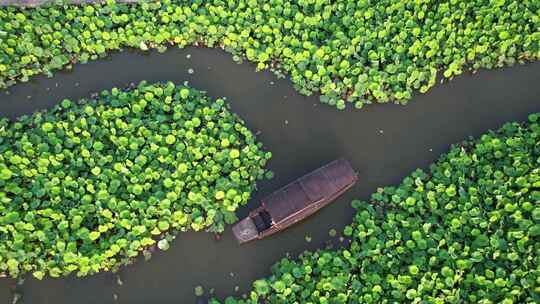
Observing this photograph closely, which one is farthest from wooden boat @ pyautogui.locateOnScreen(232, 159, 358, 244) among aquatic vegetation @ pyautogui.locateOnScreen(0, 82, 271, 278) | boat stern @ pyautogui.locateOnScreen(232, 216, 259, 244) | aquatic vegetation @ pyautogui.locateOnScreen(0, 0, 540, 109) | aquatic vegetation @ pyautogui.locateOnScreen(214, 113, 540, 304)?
aquatic vegetation @ pyautogui.locateOnScreen(0, 0, 540, 109)

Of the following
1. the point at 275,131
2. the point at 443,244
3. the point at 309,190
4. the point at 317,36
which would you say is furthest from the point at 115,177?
the point at 443,244

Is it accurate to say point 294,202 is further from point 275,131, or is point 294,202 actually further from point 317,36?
point 317,36

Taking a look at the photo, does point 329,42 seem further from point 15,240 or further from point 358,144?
point 15,240

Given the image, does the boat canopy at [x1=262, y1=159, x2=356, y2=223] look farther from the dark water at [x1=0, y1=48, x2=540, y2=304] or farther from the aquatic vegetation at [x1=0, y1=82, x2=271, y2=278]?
the aquatic vegetation at [x1=0, y1=82, x2=271, y2=278]

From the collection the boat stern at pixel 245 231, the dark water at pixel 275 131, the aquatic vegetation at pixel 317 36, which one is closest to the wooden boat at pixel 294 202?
the boat stern at pixel 245 231

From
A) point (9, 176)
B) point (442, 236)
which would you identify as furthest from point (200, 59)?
point (442, 236)

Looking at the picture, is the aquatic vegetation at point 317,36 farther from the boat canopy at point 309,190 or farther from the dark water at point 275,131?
the boat canopy at point 309,190
